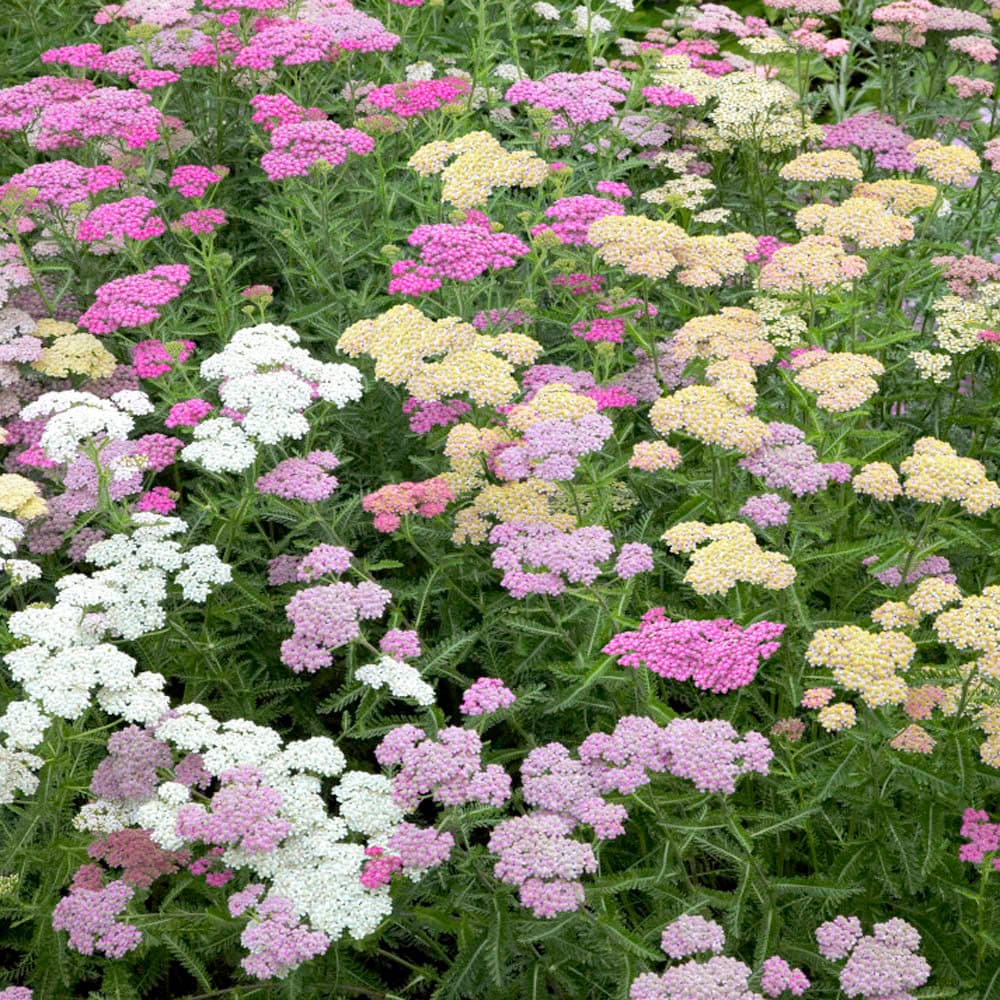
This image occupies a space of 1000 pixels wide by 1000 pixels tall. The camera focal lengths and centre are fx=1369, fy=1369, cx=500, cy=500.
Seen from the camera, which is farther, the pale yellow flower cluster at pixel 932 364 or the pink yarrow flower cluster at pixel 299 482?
the pale yellow flower cluster at pixel 932 364

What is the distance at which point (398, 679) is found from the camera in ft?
11.8

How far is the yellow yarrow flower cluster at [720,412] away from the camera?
409 cm

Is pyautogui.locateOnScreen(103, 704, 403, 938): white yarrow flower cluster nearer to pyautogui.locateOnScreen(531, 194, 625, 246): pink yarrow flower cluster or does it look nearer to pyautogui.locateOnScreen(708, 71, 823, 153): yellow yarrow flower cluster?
pyautogui.locateOnScreen(531, 194, 625, 246): pink yarrow flower cluster

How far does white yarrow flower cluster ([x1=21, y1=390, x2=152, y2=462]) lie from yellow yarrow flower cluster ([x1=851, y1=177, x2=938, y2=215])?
2.98 m

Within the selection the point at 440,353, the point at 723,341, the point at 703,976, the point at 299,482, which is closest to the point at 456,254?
the point at 440,353

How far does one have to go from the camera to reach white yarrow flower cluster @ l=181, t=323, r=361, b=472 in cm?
425

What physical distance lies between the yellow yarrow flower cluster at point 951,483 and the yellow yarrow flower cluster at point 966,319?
1.04 meters

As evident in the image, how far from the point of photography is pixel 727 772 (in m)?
3.17

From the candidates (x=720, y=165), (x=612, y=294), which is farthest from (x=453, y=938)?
(x=720, y=165)

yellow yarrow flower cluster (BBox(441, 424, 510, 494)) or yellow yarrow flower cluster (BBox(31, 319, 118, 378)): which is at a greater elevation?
yellow yarrow flower cluster (BBox(441, 424, 510, 494))

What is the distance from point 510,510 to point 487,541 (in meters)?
0.31

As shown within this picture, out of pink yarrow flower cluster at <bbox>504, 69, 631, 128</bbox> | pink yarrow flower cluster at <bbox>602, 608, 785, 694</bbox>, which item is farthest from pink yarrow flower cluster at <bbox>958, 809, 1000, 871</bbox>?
pink yarrow flower cluster at <bbox>504, 69, 631, 128</bbox>

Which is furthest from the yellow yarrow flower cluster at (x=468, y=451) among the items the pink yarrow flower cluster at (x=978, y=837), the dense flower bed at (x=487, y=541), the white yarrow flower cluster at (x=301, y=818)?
the pink yarrow flower cluster at (x=978, y=837)

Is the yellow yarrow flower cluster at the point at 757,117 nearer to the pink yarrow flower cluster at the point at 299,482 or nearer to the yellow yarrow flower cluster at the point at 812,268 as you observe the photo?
the yellow yarrow flower cluster at the point at 812,268
